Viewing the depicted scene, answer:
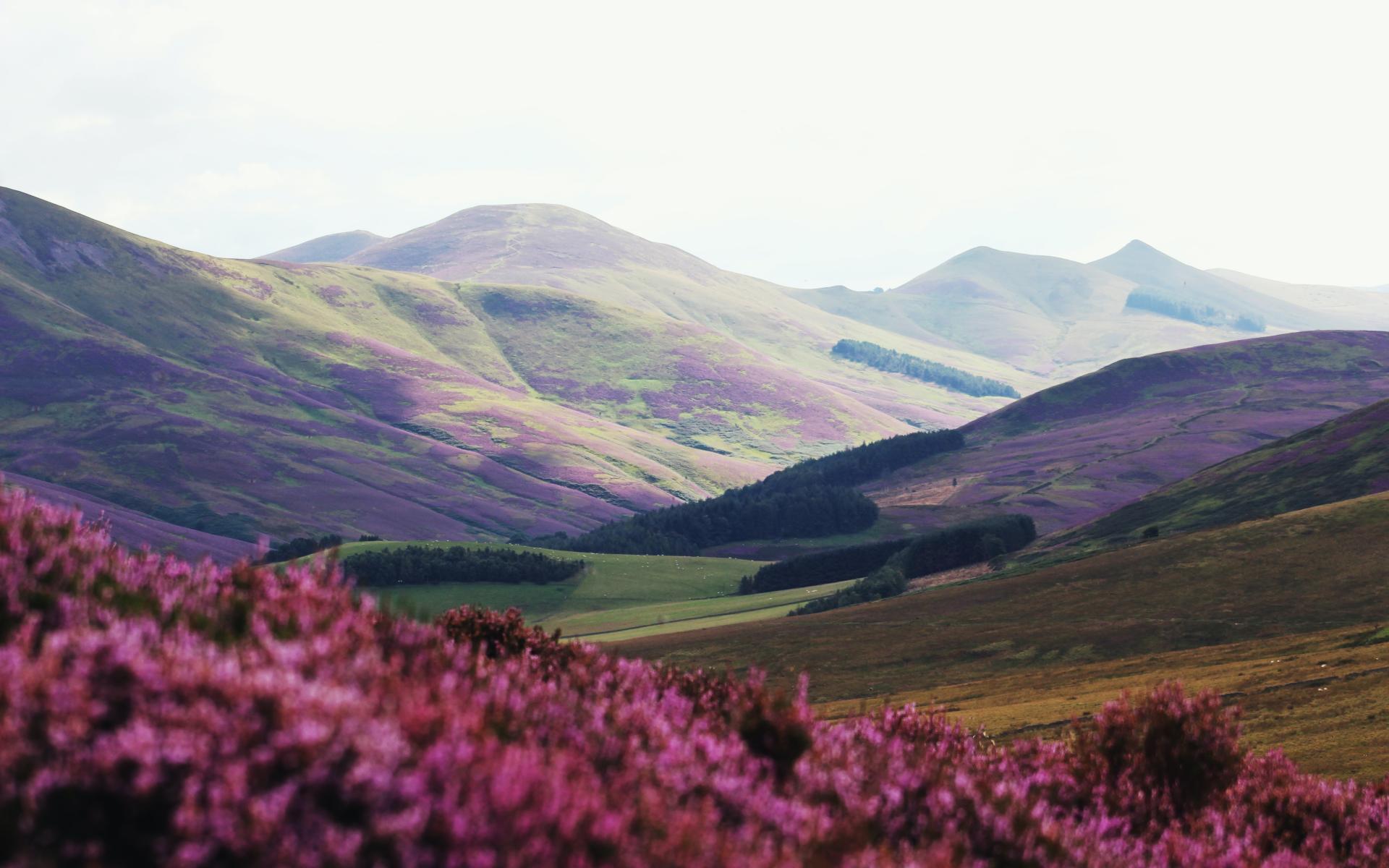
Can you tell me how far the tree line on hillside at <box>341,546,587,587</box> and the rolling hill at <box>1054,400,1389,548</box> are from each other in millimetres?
65842

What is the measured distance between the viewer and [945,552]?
150 m

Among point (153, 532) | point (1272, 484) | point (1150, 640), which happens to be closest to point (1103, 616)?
point (1150, 640)

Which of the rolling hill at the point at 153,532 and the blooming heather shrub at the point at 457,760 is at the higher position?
the blooming heather shrub at the point at 457,760

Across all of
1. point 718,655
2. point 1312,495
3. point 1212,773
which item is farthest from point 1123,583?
point 1212,773

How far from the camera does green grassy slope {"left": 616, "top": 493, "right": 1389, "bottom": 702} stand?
6888 centimetres

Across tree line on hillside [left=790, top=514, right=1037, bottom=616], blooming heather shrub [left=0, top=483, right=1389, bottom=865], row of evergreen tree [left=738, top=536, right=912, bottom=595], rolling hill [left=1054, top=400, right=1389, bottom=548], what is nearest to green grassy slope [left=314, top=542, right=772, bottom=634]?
row of evergreen tree [left=738, top=536, right=912, bottom=595]

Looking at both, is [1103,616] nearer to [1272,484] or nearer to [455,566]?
[1272,484]

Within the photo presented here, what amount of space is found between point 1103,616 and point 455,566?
3712 inches

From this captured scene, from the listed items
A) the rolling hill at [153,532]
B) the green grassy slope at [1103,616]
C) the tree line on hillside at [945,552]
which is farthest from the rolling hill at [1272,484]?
the rolling hill at [153,532]

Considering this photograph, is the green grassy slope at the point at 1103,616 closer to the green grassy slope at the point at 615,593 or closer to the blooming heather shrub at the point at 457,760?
the green grassy slope at the point at 615,593

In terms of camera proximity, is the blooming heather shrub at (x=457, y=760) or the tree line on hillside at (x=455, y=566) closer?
the blooming heather shrub at (x=457, y=760)

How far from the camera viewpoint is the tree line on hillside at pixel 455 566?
148 m

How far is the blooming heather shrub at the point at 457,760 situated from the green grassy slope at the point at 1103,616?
50729 millimetres

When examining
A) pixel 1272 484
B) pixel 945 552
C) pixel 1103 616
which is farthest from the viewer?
pixel 945 552
